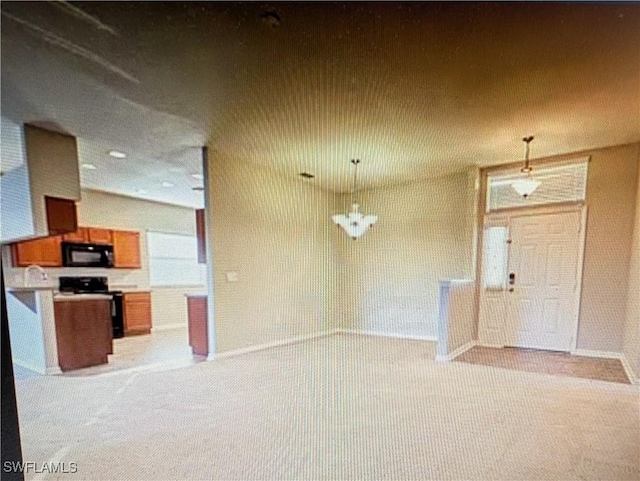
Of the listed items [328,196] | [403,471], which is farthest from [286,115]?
[403,471]

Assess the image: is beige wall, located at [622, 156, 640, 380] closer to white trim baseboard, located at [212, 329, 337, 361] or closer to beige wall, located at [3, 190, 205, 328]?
white trim baseboard, located at [212, 329, 337, 361]

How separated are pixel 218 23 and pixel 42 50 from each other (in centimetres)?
101

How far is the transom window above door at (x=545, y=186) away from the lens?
416cm

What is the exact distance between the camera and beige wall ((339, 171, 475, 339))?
4.46 metres

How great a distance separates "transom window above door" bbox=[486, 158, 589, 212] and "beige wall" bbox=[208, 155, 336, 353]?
2253 mm

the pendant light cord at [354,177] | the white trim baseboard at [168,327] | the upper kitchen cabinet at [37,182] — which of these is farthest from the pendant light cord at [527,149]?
the white trim baseboard at [168,327]

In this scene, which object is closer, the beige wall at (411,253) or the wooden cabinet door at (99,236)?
the beige wall at (411,253)

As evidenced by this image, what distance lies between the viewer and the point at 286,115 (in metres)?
2.89

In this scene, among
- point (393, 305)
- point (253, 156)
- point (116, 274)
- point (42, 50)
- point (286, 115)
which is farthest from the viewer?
point (116, 274)

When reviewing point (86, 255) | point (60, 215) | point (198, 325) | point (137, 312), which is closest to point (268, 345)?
point (198, 325)

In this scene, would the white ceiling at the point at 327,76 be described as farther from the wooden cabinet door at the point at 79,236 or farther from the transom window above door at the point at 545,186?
the wooden cabinet door at the point at 79,236

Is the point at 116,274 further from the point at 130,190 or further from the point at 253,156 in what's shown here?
the point at 253,156

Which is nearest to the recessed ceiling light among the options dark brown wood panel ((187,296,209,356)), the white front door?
dark brown wood panel ((187,296,209,356))

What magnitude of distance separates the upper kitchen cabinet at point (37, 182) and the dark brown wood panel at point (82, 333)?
98 centimetres
